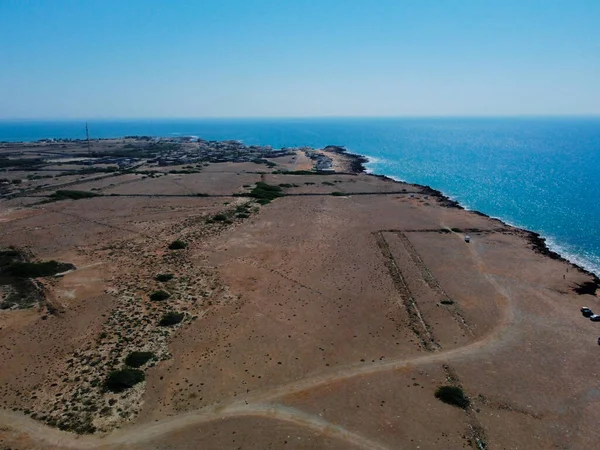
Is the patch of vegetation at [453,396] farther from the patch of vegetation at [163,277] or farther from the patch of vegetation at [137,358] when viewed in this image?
the patch of vegetation at [163,277]

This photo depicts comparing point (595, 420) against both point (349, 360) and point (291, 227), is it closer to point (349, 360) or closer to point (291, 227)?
point (349, 360)

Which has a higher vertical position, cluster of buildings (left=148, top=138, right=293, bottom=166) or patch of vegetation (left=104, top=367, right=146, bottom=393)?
cluster of buildings (left=148, top=138, right=293, bottom=166)

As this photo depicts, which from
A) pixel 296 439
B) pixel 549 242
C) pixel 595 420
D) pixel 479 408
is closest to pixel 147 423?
pixel 296 439

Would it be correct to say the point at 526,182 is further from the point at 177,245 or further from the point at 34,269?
the point at 34,269

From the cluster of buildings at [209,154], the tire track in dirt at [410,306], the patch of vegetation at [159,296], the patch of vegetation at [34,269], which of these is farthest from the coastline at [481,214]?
the patch of vegetation at [34,269]

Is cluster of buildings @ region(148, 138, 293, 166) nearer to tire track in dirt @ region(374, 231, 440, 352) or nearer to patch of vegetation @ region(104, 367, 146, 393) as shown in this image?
tire track in dirt @ region(374, 231, 440, 352)

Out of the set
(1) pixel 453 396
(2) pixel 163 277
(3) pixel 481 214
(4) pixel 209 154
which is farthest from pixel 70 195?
(1) pixel 453 396

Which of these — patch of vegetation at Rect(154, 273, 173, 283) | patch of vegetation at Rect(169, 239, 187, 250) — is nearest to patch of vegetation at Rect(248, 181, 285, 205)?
patch of vegetation at Rect(169, 239, 187, 250)
